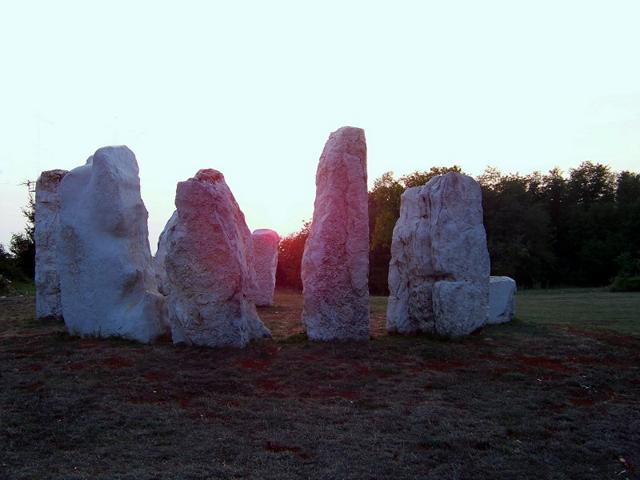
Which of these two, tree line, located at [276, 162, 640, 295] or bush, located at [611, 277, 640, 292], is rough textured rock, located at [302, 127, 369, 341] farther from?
tree line, located at [276, 162, 640, 295]

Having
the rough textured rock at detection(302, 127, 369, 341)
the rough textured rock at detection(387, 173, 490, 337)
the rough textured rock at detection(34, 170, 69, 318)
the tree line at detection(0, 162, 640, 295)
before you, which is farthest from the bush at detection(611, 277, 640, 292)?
the rough textured rock at detection(34, 170, 69, 318)

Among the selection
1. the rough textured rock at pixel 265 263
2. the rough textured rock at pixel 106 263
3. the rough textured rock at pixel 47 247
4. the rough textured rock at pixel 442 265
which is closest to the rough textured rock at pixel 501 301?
the rough textured rock at pixel 442 265

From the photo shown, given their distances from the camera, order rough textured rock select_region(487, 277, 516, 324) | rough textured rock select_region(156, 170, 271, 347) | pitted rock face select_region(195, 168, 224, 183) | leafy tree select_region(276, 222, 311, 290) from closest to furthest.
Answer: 1. rough textured rock select_region(156, 170, 271, 347)
2. pitted rock face select_region(195, 168, 224, 183)
3. rough textured rock select_region(487, 277, 516, 324)
4. leafy tree select_region(276, 222, 311, 290)

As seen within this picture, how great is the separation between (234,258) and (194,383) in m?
2.67

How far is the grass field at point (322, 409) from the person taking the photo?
17.7ft

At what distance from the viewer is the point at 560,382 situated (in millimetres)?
8422

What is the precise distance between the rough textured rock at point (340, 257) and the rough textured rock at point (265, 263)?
7.10 metres

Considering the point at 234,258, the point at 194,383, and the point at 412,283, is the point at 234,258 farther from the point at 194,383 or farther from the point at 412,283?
the point at 412,283

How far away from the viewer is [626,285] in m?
27.1

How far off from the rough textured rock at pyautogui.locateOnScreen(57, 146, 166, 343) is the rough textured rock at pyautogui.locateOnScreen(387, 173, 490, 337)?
453cm

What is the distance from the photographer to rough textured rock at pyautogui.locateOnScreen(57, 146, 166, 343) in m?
11.0

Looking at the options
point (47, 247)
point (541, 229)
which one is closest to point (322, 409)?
point (47, 247)

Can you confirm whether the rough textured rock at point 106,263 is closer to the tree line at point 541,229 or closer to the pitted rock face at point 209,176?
the pitted rock face at point 209,176

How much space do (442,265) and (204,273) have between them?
4.24 m
